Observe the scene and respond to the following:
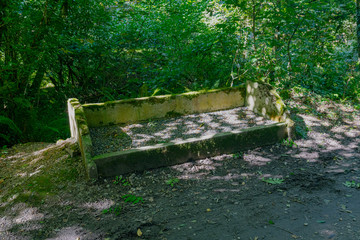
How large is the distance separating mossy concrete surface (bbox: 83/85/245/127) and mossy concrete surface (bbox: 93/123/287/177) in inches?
62.4

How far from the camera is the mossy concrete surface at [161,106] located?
5184 millimetres

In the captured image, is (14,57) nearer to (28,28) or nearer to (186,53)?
(28,28)

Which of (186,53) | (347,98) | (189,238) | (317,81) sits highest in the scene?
(186,53)

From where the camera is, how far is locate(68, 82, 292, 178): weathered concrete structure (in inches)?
148

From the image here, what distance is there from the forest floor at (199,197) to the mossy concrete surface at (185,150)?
0.11 meters

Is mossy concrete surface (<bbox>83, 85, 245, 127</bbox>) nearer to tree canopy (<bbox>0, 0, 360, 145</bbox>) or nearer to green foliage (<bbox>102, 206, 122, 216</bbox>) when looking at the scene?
tree canopy (<bbox>0, 0, 360, 145</bbox>)

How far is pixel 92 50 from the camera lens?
7223 millimetres

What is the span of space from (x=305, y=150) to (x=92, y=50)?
226 inches

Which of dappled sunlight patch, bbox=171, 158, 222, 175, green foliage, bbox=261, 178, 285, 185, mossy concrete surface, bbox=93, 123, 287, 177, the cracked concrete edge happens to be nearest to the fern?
mossy concrete surface, bbox=93, 123, 287, 177

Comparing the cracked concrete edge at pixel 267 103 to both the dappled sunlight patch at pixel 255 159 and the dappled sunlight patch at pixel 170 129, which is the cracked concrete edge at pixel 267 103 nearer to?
the dappled sunlight patch at pixel 170 129

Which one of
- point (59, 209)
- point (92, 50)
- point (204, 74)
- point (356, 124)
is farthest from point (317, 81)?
point (59, 209)

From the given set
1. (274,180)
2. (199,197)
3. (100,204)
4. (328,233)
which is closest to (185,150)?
(199,197)

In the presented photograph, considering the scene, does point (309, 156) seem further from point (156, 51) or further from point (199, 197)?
point (156, 51)

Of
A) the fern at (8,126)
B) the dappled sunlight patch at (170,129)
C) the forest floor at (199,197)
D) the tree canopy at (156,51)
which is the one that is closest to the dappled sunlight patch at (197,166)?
the forest floor at (199,197)
